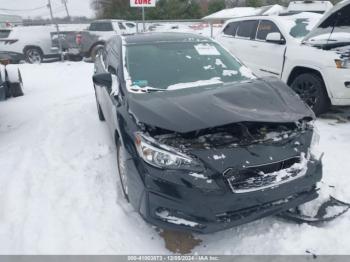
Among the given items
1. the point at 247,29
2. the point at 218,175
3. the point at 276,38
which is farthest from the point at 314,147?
the point at 247,29

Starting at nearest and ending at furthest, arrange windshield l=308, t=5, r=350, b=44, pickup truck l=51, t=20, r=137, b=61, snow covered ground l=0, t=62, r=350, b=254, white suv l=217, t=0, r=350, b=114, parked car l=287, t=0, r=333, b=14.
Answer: snow covered ground l=0, t=62, r=350, b=254 → white suv l=217, t=0, r=350, b=114 → windshield l=308, t=5, r=350, b=44 → parked car l=287, t=0, r=333, b=14 → pickup truck l=51, t=20, r=137, b=61

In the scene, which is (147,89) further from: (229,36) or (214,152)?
(229,36)

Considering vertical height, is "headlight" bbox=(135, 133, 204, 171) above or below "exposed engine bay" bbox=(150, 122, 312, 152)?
below

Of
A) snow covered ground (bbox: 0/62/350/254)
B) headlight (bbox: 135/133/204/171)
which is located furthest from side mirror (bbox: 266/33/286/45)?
headlight (bbox: 135/133/204/171)

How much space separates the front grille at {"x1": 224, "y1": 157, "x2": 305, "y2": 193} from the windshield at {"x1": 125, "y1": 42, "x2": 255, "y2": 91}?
1320 millimetres

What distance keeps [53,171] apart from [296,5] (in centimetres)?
1249

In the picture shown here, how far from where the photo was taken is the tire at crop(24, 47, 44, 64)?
52.2 ft

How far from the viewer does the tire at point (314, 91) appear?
557cm

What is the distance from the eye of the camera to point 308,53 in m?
5.70

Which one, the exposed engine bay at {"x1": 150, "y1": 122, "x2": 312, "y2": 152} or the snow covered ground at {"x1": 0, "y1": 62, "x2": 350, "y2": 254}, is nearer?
the exposed engine bay at {"x1": 150, "y1": 122, "x2": 312, "y2": 152}

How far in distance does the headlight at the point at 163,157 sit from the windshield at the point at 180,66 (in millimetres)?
934

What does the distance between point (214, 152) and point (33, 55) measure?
15.5 meters

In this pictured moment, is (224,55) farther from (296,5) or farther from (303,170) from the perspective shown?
(296,5)

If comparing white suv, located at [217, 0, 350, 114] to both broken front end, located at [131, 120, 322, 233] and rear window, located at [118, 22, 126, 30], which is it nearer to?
broken front end, located at [131, 120, 322, 233]
